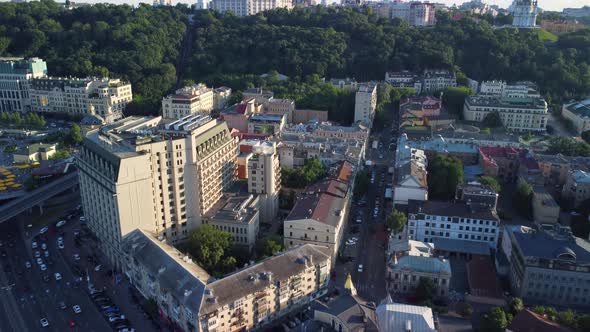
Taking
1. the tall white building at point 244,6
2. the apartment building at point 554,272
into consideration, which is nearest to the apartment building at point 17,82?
the tall white building at point 244,6

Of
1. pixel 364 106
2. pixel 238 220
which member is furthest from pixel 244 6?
pixel 238 220

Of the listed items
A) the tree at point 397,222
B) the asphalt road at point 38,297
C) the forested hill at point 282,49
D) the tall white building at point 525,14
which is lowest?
the asphalt road at point 38,297

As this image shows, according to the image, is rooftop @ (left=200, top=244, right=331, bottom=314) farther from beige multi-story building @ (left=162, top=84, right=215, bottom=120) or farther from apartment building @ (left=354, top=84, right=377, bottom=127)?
beige multi-story building @ (left=162, top=84, right=215, bottom=120)

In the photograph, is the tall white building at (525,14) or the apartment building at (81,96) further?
the tall white building at (525,14)

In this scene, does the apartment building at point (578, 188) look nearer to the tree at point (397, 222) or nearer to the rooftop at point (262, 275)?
the tree at point (397, 222)

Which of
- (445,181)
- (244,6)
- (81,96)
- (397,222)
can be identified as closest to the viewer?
(397,222)

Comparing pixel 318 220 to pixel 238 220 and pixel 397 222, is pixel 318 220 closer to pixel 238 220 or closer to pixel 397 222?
pixel 238 220
